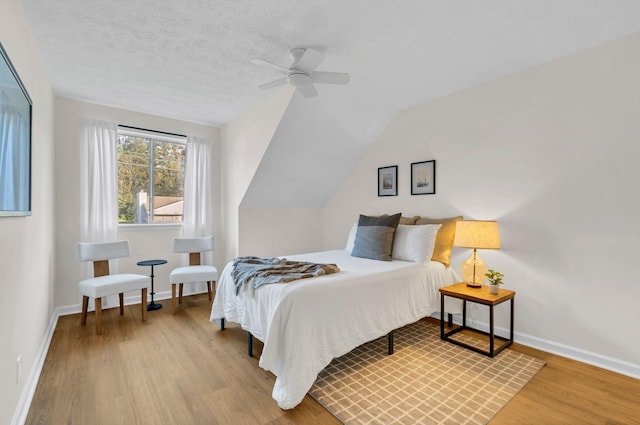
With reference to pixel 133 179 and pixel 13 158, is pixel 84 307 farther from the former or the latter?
pixel 13 158

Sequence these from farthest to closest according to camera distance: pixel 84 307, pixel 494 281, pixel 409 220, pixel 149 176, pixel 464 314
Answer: pixel 149 176
pixel 409 220
pixel 84 307
pixel 464 314
pixel 494 281

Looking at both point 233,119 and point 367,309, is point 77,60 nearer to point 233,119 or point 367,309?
point 233,119

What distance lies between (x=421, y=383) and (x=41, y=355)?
301 cm

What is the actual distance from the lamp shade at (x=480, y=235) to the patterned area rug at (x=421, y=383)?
920mm

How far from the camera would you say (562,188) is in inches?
104

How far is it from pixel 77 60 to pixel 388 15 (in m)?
2.73

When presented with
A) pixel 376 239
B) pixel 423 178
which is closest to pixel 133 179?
pixel 376 239

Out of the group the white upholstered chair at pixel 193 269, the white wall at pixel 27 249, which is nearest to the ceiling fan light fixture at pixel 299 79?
the white wall at pixel 27 249

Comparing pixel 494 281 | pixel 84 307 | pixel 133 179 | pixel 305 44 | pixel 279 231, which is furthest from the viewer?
pixel 279 231

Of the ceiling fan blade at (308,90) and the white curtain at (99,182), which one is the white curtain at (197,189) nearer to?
the white curtain at (99,182)

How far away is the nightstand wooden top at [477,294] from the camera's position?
254 cm

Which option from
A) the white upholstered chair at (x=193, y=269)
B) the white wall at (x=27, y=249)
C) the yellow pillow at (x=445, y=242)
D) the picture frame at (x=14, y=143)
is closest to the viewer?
the picture frame at (x=14, y=143)

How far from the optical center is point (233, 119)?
4422 millimetres

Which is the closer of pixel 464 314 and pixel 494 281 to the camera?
pixel 494 281
